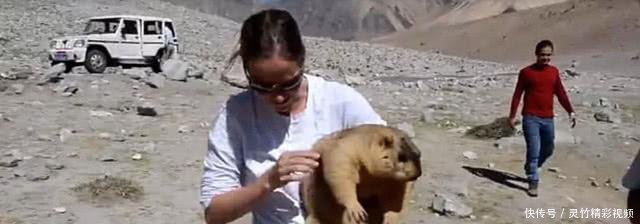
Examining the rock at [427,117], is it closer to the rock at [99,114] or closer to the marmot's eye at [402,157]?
the rock at [99,114]

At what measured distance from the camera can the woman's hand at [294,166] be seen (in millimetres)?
2441

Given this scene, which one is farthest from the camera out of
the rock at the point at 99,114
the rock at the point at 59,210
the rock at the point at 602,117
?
the rock at the point at 602,117

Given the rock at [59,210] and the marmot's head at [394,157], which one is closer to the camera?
the marmot's head at [394,157]

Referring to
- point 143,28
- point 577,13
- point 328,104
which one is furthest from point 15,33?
point 577,13

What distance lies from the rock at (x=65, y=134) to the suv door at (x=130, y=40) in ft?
40.1

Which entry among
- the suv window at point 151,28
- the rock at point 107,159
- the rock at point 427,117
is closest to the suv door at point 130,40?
the suv window at point 151,28

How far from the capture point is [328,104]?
2.79m

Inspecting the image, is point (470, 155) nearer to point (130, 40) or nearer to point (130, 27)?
point (130, 40)

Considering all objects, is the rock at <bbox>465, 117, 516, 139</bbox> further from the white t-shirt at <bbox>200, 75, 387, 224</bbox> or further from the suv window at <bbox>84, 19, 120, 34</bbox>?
the suv window at <bbox>84, 19, 120, 34</bbox>

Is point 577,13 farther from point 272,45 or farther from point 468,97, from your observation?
point 272,45

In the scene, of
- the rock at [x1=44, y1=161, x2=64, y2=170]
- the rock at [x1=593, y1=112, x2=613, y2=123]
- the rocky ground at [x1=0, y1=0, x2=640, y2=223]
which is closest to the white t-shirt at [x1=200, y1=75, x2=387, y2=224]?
the rocky ground at [x1=0, y1=0, x2=640, y2=223]

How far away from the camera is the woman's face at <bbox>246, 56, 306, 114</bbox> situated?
99.7 inches

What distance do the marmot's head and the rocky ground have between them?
4.95ft

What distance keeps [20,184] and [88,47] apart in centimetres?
1456
